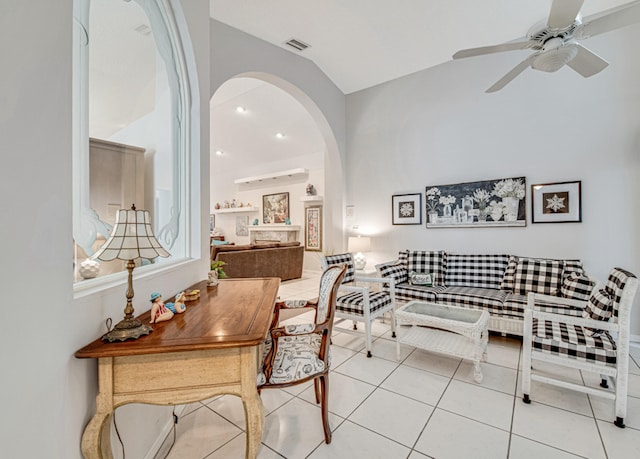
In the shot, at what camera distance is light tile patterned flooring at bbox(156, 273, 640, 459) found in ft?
5.28

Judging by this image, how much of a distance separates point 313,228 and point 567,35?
596 cm

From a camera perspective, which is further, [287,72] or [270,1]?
[287,72]

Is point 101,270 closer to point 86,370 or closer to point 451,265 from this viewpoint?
point 86,370

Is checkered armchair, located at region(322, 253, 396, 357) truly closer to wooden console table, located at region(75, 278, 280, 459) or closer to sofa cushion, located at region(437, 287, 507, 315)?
sofa cushion, located at region(437, 287, 507, 315)

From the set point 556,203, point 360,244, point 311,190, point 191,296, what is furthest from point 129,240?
point 311,190

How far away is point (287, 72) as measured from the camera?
4078 mm

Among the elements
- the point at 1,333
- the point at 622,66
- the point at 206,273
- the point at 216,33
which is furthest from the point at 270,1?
the point at 622,66

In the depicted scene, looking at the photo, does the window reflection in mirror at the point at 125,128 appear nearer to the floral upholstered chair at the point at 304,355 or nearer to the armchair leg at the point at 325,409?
the floral upholstered chair at the point at 304,355

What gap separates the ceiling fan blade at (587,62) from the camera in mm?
2104

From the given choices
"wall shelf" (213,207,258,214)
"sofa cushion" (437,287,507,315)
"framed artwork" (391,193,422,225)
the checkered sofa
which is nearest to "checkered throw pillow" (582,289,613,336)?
the checkered sofa

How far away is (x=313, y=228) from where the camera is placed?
24.5 ft

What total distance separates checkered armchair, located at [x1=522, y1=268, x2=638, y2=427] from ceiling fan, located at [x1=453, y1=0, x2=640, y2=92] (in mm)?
1648

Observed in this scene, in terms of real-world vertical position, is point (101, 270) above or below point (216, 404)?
above

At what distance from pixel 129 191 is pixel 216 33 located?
251cm
